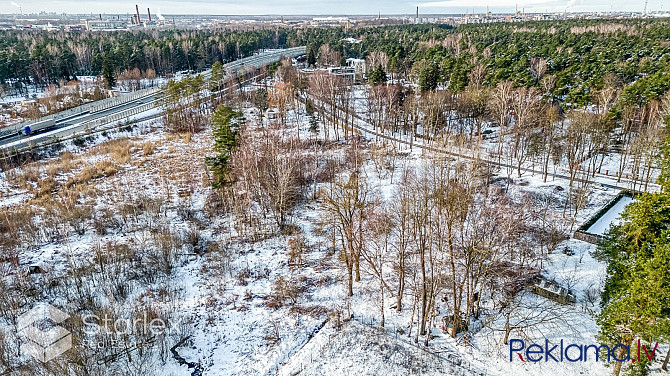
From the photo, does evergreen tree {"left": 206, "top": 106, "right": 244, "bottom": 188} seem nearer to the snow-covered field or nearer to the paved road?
the snow-covered field

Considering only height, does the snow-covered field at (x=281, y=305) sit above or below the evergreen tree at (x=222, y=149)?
below

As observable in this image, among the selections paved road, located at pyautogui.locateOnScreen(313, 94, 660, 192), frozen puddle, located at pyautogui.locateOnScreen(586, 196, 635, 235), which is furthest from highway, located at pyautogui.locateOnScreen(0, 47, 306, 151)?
frozen puddle, located at pyautogui.locateOnScreen(586, 196, 635, 235)

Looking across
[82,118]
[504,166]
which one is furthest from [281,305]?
[82,118]

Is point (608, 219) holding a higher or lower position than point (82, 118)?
lower

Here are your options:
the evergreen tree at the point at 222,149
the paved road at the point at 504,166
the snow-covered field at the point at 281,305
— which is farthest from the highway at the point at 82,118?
the paved road at the point at 504,166

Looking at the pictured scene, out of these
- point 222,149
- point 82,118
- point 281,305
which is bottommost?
point 281,305

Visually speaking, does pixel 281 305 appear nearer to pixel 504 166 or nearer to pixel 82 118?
pixel 504 166

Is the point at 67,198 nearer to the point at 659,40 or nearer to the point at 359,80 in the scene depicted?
the point at 359,80

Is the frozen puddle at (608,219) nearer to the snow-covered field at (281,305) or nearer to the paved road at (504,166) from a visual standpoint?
the snow-covered field at (281,305)

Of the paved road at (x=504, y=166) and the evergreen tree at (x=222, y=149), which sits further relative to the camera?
the paved road at (x=504, y=166)
